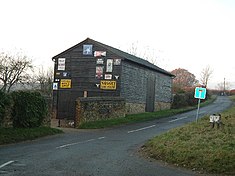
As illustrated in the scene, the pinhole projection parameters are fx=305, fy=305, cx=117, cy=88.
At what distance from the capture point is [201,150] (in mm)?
9438

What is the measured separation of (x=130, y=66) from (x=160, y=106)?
422 inches

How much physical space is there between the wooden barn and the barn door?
2.82m

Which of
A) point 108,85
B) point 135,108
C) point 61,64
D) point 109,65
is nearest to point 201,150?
point 108,85

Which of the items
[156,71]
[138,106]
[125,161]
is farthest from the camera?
[156,71]

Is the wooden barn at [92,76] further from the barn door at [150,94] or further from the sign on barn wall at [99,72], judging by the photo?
the barn door at [150,94]

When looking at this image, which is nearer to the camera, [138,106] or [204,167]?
[204,167]

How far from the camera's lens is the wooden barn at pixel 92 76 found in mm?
27641

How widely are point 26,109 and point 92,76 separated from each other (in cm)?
1272

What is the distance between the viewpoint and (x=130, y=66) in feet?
96.1

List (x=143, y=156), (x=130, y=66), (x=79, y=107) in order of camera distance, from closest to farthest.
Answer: (x=143, y=156) < (x=79, y=107) < (x=130, y=66)

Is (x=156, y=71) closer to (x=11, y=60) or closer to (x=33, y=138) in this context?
(x=11, y=60)

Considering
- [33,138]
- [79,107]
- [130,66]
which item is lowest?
[33,138]

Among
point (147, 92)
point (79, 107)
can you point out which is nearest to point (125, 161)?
point (79, 107)

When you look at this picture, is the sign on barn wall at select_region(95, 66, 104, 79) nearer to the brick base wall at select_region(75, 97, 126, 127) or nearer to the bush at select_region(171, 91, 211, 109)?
the brick base wall at select_region(75, 97, 126, 127)
